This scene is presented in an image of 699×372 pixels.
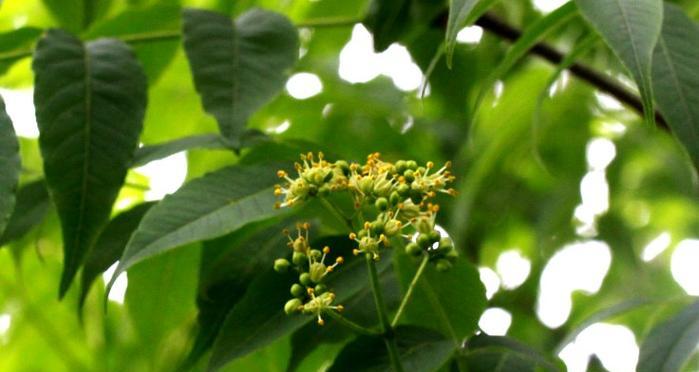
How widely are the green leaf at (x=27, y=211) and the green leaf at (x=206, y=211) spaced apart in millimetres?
271

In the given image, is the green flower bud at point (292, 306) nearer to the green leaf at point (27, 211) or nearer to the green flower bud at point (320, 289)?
the green flower bud at point (320, 289)

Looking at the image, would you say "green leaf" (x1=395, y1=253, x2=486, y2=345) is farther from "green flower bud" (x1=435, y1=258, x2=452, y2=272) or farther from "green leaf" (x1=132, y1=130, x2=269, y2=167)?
"green leaf" (x1=132, y1=130, x2=269, y2=167)

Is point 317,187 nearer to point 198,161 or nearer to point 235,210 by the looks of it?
point 235,210

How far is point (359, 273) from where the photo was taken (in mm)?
1062

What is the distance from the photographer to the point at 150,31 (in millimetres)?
1416

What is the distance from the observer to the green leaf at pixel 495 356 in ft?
3.24

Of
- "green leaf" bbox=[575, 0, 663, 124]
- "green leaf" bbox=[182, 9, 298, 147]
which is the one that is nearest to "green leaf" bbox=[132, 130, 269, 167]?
"green leaf" bbox=[182, 9, 298, 147]

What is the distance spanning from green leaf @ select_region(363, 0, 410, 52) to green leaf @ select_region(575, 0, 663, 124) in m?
0.54

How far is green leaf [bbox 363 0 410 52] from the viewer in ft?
4.51

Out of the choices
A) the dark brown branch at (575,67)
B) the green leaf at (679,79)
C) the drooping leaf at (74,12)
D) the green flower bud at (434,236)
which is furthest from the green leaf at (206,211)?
the dark brown branch at (575,67)

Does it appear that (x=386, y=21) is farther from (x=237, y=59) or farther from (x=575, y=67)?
(x=575, y=67)

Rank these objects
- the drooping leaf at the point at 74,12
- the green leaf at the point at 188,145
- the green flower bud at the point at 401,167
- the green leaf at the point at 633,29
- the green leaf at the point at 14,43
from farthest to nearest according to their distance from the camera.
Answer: the drooping leaf at the point at 74,12
the green leaf at the point at 14,43
the green leaf at the point at 188,145
the green flower bud at the point at 401,167
the green leaf at the point at 633,29

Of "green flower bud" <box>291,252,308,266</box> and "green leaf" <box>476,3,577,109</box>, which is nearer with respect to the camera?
"green flower bud" <box>291,252,308,266</box>

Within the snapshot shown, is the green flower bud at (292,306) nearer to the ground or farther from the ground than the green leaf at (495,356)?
farther from the ground
